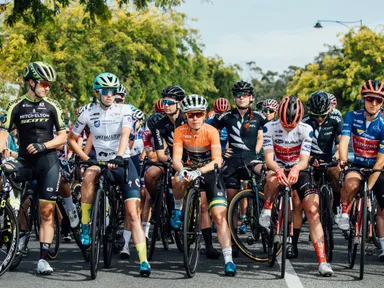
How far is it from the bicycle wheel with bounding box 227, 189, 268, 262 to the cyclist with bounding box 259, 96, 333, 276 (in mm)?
470

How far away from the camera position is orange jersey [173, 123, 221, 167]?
9.37 meters

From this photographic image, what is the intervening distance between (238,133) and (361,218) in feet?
9.11

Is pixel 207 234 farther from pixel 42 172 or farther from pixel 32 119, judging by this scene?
pixel 32 119

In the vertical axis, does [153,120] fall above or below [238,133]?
above

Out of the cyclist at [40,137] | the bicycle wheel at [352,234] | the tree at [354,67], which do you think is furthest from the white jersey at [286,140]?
the tree at [354,67]

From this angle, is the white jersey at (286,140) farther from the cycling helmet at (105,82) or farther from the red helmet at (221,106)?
the red helmet at (221,106)

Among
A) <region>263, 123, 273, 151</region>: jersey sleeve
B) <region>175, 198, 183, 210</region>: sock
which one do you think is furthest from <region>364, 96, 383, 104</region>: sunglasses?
<region>175, 198, 183, 210</region>: sock

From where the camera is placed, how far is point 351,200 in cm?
929

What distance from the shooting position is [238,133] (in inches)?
442

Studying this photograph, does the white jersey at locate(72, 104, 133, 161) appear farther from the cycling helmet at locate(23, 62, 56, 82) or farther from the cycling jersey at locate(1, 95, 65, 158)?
the cycling helmet at locate(23, 62, 56, 82)

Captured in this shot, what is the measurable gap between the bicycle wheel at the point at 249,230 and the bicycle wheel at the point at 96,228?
5.47ft

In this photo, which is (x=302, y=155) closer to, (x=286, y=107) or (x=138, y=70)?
(x=286, y=107)

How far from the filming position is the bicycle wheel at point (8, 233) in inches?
339

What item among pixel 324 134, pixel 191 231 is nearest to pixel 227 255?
pixel 191 231
